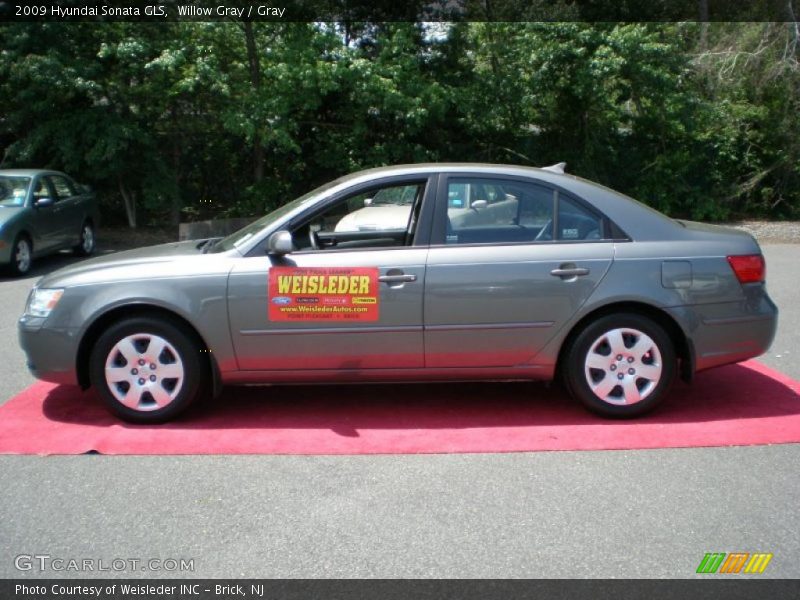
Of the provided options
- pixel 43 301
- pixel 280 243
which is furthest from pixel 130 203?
pixel 280 243

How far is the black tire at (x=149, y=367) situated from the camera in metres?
5.16

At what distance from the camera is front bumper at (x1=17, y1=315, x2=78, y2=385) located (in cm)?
520

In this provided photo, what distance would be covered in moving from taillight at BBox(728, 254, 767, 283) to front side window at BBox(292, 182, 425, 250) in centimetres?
205

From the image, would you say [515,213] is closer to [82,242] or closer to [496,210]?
[496,210]

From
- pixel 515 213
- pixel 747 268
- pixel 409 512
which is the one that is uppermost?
pixel 515 213

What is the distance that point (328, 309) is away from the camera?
5.16 meters

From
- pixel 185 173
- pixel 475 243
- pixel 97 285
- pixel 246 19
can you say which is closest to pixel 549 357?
pixel 475 243

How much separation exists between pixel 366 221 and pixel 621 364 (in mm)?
2144

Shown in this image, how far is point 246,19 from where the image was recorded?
15.7 metres

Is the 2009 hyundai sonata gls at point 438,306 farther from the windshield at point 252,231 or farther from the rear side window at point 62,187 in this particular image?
the rear side window at point 62,187

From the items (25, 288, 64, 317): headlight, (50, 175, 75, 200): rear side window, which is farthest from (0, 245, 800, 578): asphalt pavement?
(50, 175, 75, 200): rear side window

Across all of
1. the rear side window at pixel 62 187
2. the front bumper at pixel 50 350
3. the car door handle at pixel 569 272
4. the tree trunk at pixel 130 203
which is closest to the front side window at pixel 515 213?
the car door handle at pixel 569 272

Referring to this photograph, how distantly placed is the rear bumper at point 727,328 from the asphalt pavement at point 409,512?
68cm

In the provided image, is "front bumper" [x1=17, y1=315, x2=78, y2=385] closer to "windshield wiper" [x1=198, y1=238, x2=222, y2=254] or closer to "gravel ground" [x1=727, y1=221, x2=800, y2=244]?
"windshield wiper" [x1=198, y1=238, x2=222, y2=254]
